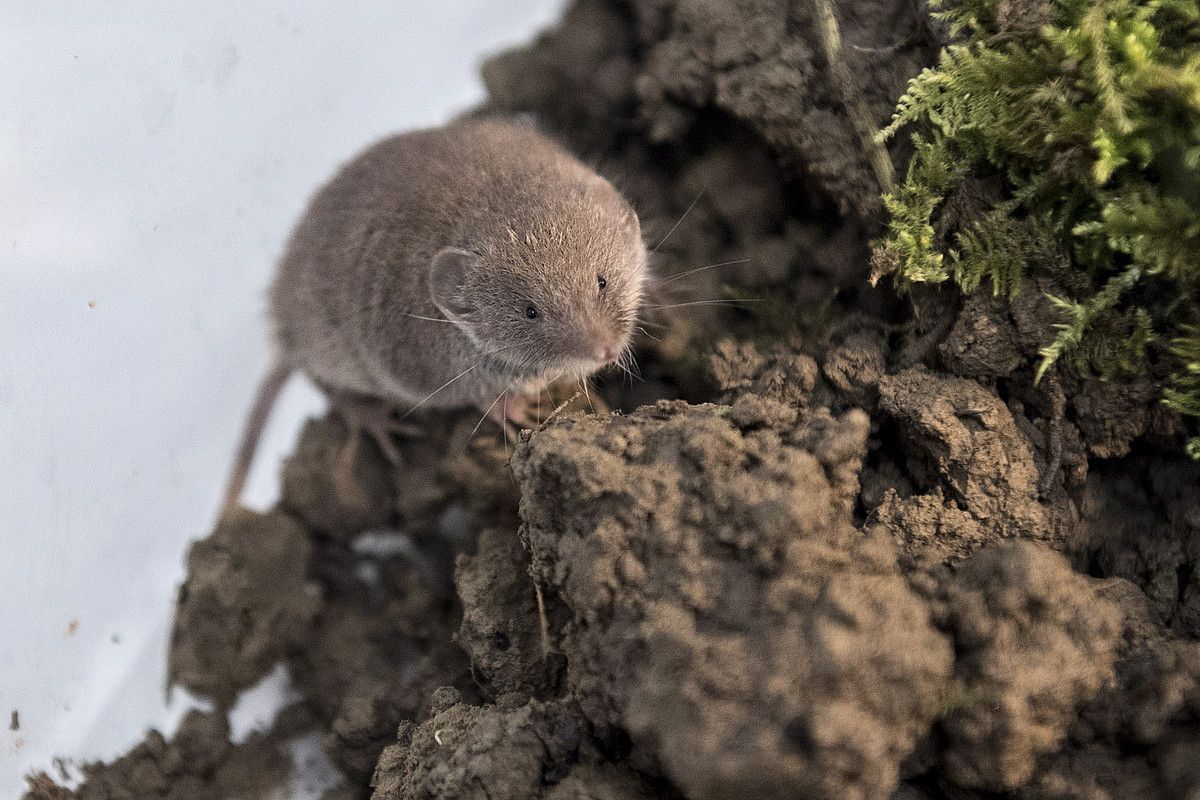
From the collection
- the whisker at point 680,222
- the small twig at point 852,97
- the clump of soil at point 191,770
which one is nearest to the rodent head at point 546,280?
the whisker at point 680,222

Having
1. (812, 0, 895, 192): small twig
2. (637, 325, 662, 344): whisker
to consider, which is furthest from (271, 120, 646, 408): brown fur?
(812, 0, 895, 192): small twig

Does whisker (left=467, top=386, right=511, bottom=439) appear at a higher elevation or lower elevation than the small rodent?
lower

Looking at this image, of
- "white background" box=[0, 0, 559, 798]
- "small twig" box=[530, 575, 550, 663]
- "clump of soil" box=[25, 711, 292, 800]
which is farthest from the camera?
"white background" box=[0, 0, 559, 798]

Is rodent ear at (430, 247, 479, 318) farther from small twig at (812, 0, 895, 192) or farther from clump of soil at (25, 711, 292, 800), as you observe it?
clump of soil at (25, 711, 292, 800)

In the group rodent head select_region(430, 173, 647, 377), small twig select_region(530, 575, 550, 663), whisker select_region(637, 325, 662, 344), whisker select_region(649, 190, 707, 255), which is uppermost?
rodent head select_region(430, 173, 647, 377)

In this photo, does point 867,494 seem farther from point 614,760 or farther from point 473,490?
point 473,490

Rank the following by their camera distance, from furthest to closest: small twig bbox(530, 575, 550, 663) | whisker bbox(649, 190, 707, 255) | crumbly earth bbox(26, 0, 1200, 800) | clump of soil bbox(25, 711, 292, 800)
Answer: whisker bbox(649, 190, 707, 255), clump of soil bbox(25, 711, 292, 800), small twig bbox(530, 575, 550, 663), crumbly earth bbox(26, 0, 1200, 800)

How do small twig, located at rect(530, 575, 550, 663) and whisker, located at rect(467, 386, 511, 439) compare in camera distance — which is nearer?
small twig, located at rect(530, 575, 550, 663)
